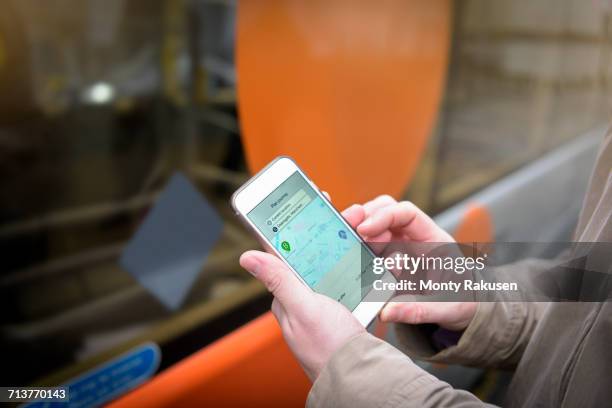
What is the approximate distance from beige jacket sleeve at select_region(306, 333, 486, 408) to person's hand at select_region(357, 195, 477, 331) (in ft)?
0.52

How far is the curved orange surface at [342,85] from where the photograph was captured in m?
1.12

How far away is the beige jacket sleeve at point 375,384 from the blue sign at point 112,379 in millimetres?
492

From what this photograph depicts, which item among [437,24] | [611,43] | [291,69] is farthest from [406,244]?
[611,43]

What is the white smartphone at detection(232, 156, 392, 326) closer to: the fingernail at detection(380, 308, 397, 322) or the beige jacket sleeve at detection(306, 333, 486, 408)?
the fingernail at detection(380, 308, 397, 322)

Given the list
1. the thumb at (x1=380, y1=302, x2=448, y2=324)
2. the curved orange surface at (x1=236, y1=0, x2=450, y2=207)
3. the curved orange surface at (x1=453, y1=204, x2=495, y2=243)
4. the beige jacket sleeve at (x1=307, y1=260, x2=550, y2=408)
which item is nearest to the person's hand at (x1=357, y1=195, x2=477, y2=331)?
the thumb at (x1=380, y1=302, x2=448, y2=324)

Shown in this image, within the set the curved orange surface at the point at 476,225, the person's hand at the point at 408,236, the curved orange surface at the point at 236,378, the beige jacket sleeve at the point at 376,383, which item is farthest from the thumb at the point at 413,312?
the curved orange surface at the point at 476,225

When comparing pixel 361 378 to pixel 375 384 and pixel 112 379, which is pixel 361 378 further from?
pixel 112 379

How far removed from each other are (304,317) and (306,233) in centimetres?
16

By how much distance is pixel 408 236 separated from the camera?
2.64ft

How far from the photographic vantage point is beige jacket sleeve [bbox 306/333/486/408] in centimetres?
58

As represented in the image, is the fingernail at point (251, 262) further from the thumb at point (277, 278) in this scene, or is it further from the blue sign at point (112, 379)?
the blue sign at point (112, 379)

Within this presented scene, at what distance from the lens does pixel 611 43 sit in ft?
10.00

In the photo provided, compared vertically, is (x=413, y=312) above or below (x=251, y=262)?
below

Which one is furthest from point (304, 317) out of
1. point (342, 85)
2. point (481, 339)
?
point (342, 85)
